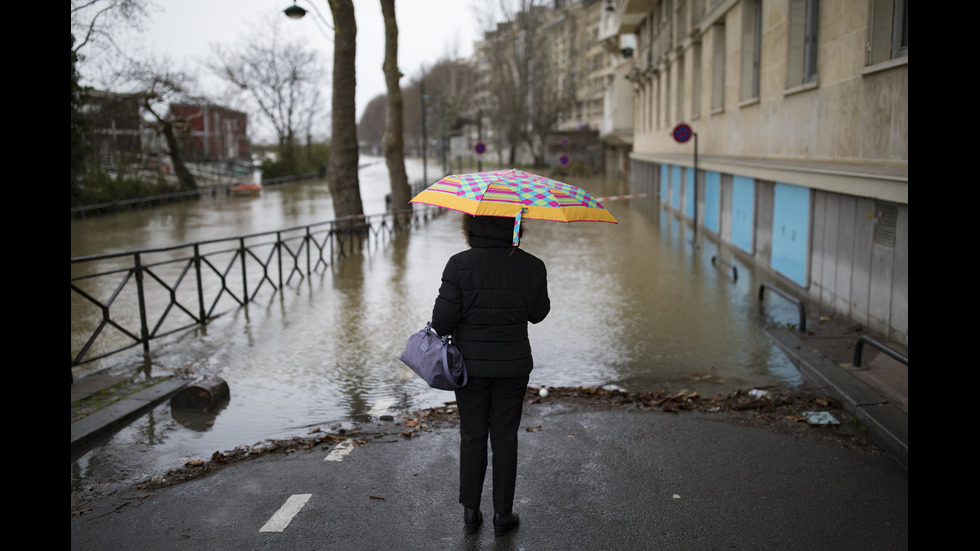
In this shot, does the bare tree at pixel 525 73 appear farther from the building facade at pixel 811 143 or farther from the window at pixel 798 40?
the window at pixel 798 40

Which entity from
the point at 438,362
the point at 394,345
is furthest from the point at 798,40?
the point at 438,362

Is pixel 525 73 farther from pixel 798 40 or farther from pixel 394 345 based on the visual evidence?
pixel 394 345

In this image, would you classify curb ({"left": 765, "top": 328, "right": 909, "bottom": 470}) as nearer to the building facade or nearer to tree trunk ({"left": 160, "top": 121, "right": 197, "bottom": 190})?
the building facade

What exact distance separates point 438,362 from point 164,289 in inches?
400

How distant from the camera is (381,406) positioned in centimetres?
650

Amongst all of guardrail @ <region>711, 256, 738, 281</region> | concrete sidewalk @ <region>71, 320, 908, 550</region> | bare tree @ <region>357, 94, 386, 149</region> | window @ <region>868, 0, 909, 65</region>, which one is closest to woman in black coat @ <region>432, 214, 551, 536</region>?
concrete sidewalk @ <region>71, 320, 908, 550</region>

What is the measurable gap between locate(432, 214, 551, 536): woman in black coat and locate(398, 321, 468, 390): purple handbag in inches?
Answer: 1.9

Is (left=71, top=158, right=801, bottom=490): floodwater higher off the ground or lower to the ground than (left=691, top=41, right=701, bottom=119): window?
lower

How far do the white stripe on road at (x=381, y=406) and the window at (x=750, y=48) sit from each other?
39.2ft

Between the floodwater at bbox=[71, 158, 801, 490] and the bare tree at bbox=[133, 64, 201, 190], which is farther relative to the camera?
the bare tree at bbox=[133, 64, 201, 190]

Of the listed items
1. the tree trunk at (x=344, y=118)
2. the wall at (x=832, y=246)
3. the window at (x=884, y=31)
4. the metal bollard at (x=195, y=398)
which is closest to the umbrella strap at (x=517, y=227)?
the metal bollard at (x=195, y=398)

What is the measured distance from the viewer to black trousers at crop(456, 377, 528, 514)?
153 inches

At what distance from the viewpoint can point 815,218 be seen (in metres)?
10.9
